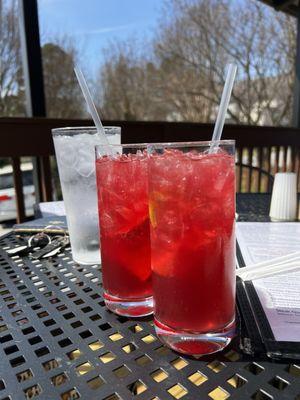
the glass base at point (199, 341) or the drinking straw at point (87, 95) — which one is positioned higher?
the drinking straw at point (87, 95)

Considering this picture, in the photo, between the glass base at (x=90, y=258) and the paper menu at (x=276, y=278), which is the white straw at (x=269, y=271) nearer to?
the paper menu at (x=276, y=278)

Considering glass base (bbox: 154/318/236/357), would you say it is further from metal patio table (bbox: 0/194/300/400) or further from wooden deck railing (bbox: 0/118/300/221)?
wooden deck railing (bbox: 0/118/300/221)

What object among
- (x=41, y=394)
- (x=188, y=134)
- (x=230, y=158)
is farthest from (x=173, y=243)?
(x=188, y=134)

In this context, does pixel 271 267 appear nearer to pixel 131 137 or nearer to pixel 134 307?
pixel 134 307

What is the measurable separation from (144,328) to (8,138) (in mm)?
2225

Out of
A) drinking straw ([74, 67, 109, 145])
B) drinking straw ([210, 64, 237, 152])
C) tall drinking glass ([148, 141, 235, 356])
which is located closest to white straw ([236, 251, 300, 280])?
tall drinking glass ([148, 141, 235, 356])

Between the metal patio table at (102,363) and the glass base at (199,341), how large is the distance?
1 cm

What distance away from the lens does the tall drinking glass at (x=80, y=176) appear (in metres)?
0.97

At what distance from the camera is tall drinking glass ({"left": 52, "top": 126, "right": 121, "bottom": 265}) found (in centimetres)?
97

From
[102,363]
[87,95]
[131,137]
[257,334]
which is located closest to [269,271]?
[257,334]

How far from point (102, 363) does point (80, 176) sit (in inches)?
21.5

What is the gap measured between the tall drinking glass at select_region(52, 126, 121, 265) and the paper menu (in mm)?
465

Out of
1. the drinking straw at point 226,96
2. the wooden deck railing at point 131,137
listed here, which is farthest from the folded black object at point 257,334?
the wooden deck railing at point 131,137

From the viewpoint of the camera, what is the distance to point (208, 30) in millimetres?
8344
